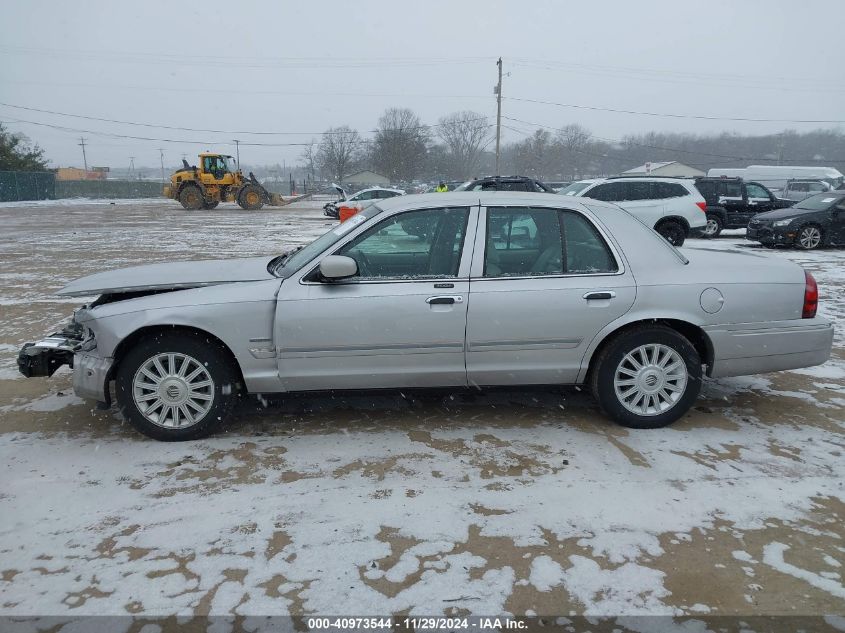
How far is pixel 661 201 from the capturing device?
44.3 feet

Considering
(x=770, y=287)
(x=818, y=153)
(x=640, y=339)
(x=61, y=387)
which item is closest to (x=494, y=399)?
A: (x=640, y=339)

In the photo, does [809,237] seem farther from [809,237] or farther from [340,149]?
[340,149]

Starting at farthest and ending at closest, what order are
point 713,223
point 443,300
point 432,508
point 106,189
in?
point 106,189
point 713,223
point 443,300
point 432,508

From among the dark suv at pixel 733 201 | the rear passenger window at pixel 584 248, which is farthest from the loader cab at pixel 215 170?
the rear passenger window at pixel 584 248

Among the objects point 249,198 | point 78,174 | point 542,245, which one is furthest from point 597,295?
point 78,174

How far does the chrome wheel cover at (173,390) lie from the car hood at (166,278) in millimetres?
519

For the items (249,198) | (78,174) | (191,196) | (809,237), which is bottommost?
(809,237)

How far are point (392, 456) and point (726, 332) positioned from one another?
7.51ft

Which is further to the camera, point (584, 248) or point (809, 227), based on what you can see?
point (809, 227)

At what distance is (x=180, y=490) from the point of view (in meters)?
3.28

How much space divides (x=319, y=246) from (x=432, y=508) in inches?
75.1

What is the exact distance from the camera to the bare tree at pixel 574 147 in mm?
81062

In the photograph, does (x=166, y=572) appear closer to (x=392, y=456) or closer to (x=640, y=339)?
(x=392, y=456)

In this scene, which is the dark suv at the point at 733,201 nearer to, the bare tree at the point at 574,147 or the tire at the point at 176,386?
the tire at the point at 176,386
